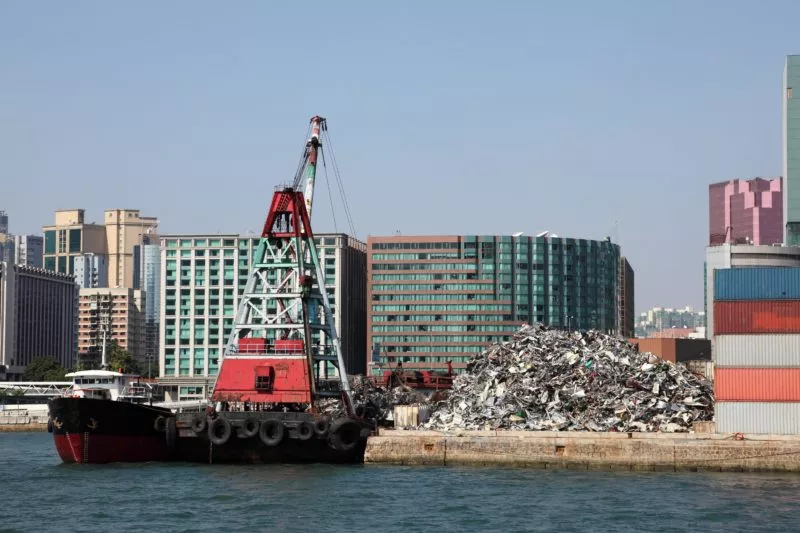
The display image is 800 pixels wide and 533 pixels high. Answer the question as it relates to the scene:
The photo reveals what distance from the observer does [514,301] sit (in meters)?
173

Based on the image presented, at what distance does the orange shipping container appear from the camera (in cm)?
5722

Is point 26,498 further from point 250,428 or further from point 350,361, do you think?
point 350,361

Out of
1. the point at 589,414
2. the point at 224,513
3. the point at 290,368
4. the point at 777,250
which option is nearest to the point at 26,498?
the point at 224,513

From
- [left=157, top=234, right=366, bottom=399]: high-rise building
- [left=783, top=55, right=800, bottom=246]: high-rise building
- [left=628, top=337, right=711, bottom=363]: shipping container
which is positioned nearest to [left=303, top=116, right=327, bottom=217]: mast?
[left=628, top=337, right=711, bottom=363]: shipping container

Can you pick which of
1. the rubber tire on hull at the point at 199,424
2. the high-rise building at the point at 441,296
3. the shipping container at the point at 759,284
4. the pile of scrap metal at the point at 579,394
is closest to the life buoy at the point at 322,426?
the rubber tire on hull at the point at 199,424

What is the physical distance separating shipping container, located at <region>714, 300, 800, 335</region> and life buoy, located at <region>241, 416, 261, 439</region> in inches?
876

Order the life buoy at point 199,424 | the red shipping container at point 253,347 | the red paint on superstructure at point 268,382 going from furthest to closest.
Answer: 1. the red shipping container at point 253,347
2. the red paint on superstructure at point 268,382
3. the life buoy at point 199,424

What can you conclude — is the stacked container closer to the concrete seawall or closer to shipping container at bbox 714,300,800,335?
shipping container at bbox 714,300,800,335

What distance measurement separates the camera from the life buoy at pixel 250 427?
62656 mm

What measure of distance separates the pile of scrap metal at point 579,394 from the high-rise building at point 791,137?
115257 mm

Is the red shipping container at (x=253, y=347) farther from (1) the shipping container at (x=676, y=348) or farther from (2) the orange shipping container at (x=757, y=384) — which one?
(1) the shipping container at (x=676, y=348)

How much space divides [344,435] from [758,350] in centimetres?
1995

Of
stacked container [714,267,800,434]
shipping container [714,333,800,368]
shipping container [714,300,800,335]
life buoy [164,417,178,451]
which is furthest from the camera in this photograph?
life buoy [164,417,178,451]

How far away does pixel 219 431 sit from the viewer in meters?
63.2
